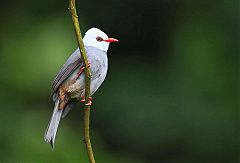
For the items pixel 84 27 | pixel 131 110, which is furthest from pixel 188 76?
pixel 84 27

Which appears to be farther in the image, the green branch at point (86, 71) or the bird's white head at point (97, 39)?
the bird's white head at point (97, 39)

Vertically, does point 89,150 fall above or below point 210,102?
above

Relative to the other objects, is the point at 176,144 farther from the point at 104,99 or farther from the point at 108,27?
the point at 108,27

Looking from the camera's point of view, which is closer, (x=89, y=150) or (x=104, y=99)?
(x=89, y=150)

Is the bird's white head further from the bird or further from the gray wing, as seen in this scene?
the gray wing

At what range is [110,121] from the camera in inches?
255

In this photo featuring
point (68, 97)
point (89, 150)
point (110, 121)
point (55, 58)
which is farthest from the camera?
point (110, 121)

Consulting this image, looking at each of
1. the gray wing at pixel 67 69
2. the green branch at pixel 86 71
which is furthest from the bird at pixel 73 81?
the green branch at pixel 86 71

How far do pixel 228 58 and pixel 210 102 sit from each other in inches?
19.5

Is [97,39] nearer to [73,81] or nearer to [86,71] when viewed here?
[73,81]

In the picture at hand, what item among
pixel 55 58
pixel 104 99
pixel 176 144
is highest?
pixel 55 58

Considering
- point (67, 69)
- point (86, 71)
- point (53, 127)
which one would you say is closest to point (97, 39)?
point (67, 69)

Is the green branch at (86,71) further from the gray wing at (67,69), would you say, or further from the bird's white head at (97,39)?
the bird's white head at (97,39)

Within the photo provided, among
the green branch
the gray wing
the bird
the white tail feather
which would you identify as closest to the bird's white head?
the bird
